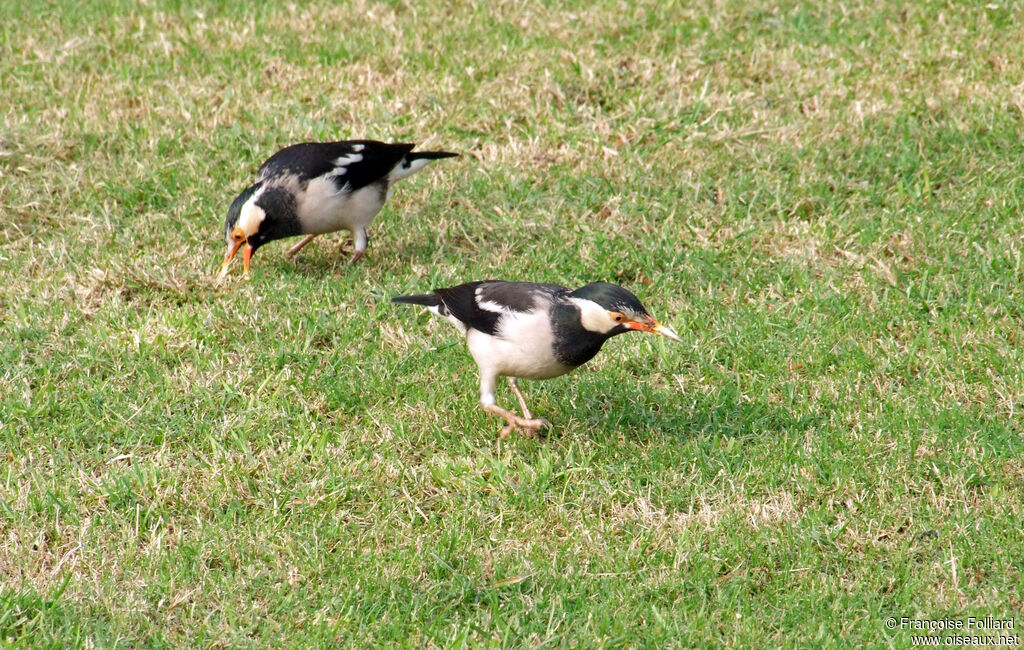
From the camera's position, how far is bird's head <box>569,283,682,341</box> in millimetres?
5602

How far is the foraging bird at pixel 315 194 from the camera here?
769cm

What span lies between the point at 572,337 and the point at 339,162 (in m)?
2.87

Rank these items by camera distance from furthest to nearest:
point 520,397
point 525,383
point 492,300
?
point 525,383
point 520,397
point 492,300

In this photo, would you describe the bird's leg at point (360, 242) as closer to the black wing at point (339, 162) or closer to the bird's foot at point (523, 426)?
the black wing at point (339, 162)

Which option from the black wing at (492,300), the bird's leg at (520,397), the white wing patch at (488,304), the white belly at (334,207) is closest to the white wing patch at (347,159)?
the white belly at (334,207)

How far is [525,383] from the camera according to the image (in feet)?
22.7

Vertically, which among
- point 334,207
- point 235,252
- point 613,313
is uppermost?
point 613,313

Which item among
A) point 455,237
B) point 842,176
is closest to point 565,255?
point 455,237

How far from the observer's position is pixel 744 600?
4.88 m

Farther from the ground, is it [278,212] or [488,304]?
[488,304]

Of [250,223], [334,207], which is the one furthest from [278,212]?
[334,207]

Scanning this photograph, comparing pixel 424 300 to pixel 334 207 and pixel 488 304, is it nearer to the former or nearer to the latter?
pixel 488 304

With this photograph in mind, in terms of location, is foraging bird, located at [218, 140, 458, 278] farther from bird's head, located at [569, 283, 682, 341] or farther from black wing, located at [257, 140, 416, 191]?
bird's head, located at [569, 283, 682, 341]

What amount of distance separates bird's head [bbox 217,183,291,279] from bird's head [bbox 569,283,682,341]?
9.29 feet
